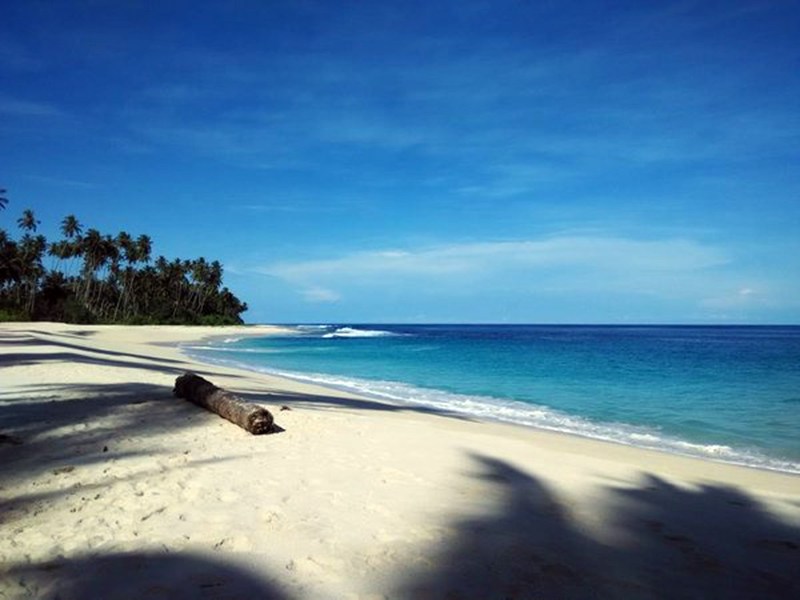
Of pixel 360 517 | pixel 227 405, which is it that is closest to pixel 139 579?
pixel 360 517

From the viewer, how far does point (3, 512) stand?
454 centimetres

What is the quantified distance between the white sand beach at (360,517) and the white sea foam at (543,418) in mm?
1417

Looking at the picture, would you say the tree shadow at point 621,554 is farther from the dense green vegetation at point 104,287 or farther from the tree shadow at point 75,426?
the dense green vegetation at point 104,287

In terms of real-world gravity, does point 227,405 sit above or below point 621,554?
above

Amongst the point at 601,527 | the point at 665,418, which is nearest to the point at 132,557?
the point at 601,527

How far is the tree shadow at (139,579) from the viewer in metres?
3.31

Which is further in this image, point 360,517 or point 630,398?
point 630,398

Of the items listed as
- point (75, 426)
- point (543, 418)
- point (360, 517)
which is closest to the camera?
point (360, 517)

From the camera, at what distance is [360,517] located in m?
4.79

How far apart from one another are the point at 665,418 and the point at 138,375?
1391 cm

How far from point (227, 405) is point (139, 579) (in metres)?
5.43

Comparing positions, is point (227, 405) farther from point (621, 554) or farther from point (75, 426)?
point (621, 554)

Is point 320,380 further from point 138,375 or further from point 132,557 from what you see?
point 132,557

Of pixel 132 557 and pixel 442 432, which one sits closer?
pixel 132 557
